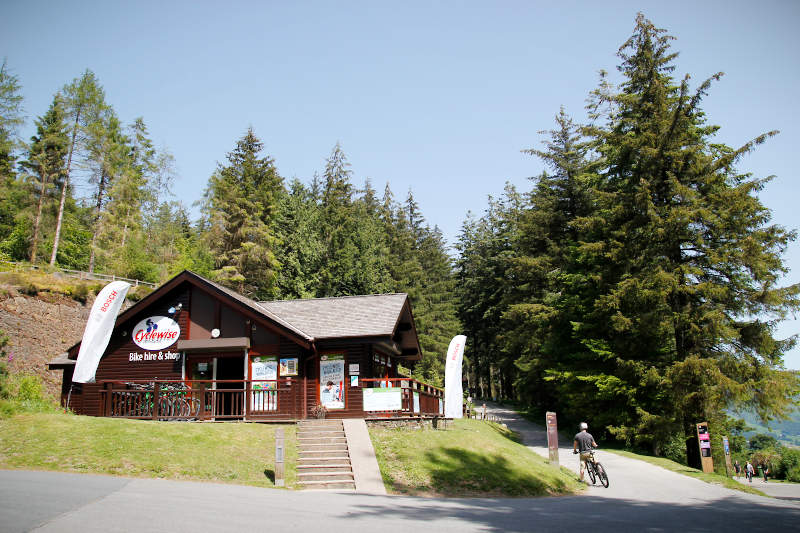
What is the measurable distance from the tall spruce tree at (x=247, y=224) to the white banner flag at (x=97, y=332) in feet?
68.6

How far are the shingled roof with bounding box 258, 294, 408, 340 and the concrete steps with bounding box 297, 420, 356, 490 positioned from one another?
3.78 m

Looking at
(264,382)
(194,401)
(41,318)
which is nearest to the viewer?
(194,401)

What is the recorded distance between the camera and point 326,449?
1414 centimetres

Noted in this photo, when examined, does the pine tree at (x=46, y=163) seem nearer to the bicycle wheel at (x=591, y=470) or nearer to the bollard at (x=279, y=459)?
the bollard at (x=279, y=459)

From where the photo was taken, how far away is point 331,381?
19.1 metres

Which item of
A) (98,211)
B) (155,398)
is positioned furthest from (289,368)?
(98,211)

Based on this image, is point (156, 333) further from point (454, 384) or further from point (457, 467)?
point (457, 467)

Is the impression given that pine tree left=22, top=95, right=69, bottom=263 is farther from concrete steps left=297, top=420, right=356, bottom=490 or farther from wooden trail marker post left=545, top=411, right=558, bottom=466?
wooden trail marker post left=545, top=411, right=558, bottom=466

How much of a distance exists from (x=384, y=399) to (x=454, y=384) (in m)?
3.51

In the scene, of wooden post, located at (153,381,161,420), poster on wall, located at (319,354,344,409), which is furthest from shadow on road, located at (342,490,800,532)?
wooden post, located at (153,381,161,420)

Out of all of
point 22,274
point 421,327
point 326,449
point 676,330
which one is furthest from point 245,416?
point 421,327

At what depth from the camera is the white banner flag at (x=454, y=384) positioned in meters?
19.1

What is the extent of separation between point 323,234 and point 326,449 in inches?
1151

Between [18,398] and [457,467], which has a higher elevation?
[18,398]
